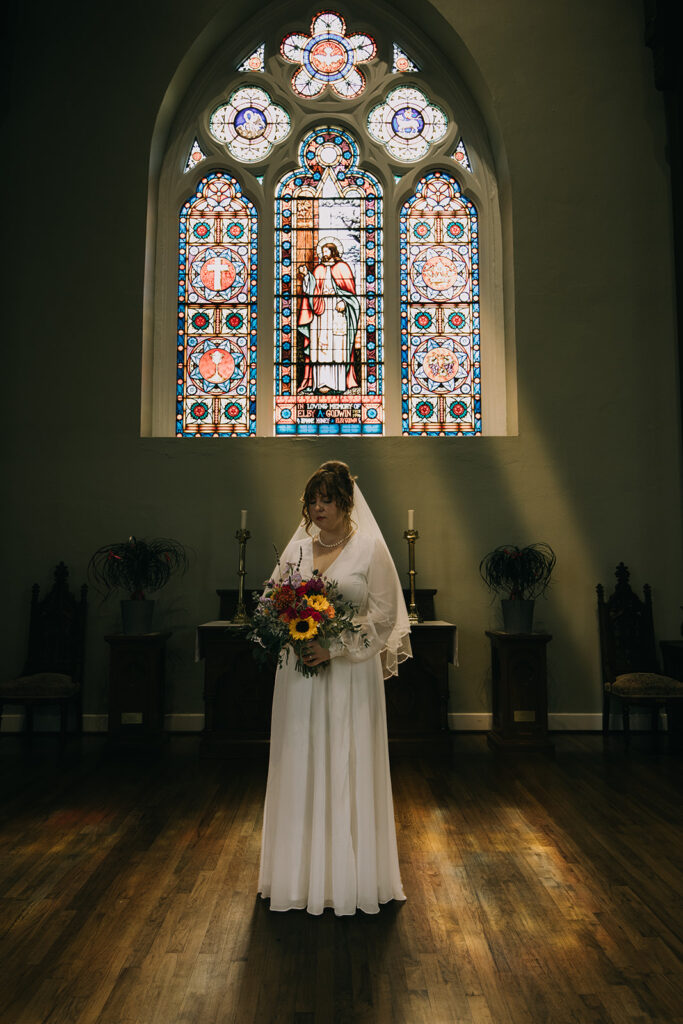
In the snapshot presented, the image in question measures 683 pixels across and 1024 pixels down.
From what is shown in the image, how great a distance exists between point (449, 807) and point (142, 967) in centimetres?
227

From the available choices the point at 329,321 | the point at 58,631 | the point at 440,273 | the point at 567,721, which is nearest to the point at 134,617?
the point at 58,631

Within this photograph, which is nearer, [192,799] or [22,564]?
[192,799]

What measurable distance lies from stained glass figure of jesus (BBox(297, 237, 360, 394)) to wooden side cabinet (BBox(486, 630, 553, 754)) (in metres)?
2.82

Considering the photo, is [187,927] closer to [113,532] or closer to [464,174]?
[113,532]

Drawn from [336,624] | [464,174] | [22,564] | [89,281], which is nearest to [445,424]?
[464,174]

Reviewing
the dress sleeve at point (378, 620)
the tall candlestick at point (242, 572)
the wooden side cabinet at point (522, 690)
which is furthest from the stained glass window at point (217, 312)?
the dress sleeve at point (378, 620)

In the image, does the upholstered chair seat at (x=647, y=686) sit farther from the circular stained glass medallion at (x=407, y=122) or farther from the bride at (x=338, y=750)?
the circular stained glass medallion at (x=407, y=122)

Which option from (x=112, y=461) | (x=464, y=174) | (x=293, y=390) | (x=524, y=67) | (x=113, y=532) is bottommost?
(x=113, y=532)

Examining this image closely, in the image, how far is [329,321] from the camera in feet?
24.0

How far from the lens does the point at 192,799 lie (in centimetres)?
455

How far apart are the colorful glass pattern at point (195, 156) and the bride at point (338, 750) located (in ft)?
18.3

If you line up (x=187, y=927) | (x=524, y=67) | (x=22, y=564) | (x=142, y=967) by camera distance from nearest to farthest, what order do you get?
(x=142, y=967) → (x=187, y=927) → (x=22, y=564) → (x=524, y=67)

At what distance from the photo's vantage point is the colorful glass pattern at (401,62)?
7.65 metres

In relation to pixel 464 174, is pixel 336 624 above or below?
below
